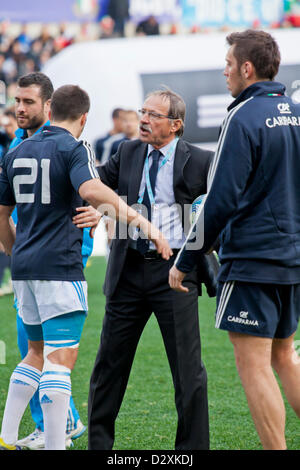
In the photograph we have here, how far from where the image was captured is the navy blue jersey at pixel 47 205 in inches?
151

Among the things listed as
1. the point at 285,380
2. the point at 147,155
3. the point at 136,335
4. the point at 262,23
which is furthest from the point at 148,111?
the point at 262,23

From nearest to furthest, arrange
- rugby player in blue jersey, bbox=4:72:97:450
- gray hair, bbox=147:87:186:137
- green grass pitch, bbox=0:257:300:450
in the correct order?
gray hair, bbox=147:87:186:137
rugby player in blue jersey, bbox=4:72:97:450
green grass pitch, bbox=0:257:300:450

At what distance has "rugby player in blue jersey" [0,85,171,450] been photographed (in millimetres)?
3789

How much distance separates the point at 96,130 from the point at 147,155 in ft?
38.5

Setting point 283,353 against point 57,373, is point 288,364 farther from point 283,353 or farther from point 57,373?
point 57,373

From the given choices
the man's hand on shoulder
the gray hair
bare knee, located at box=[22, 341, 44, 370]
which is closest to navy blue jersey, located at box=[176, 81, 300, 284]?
the man's hand on shoulder

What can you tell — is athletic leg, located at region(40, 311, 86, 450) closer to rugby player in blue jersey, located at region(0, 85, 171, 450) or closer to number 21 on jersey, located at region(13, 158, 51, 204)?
rugby player in blue jersey, located at region(0, 85, 171, 450)

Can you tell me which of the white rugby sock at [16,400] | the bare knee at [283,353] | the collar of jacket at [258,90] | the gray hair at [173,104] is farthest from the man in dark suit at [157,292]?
the collar of jacket at [258,90]

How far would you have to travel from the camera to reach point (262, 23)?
831 inches

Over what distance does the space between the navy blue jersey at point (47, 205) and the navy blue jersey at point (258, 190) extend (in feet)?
2.25

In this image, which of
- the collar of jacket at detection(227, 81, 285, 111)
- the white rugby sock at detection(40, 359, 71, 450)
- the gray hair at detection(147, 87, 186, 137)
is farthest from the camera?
the gray hair at detection(147, 87, 186, 137)

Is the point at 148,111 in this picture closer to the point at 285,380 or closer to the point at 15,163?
the point at 15,163

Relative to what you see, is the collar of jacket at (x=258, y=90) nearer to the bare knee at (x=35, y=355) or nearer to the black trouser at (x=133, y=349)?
the black trouser at (x=133, y=349)

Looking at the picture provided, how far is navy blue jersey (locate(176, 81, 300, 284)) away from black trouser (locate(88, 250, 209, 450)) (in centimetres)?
54
